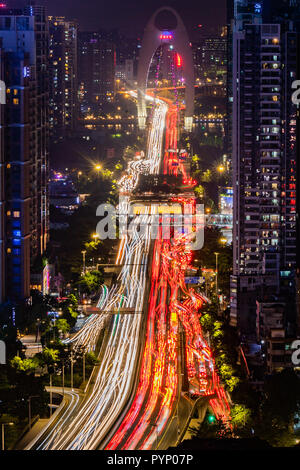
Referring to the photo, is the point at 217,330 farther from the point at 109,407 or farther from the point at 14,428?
the point at 14,428

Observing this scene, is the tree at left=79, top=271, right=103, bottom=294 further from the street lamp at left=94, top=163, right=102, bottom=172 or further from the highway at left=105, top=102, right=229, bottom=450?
the street lamp at left=94, top=163, right=102, bottom=172

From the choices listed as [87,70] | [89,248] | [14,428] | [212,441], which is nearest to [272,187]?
[89,248]

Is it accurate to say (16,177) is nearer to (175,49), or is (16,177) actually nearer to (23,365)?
(23,365)

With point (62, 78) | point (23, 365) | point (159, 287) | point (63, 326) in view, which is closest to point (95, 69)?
point (62, 78)

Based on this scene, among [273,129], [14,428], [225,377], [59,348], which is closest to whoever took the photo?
[14,428]

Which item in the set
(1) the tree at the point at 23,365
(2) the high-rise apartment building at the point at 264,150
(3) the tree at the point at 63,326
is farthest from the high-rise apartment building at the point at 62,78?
(1) the tree at the point at 23,365
